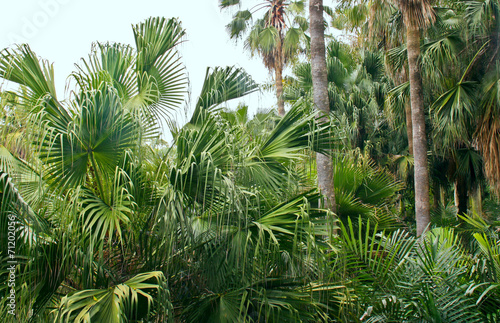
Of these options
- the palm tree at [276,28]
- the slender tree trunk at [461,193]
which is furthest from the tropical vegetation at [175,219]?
the palm tree at [276,28]

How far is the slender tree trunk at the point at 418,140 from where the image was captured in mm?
7629

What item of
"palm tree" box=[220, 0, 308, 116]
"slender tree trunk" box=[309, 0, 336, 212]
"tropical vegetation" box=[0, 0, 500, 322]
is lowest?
"tropical vegetation" box=[0, 0, 500, 322]

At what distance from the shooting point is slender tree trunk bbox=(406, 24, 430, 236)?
763 centimetres

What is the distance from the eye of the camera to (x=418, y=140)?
7.84 m

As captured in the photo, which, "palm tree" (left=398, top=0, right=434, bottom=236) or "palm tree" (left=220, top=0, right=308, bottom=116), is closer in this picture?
"palm tree" (left=398, top=0, right=434, bottom=236)

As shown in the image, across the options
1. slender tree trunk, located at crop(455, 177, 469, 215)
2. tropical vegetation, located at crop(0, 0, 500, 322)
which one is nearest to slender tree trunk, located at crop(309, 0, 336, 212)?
tropical vegetation, located at crop(0, 0, 500, 322)

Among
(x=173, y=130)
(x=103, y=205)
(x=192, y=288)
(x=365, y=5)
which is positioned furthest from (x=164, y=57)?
(x=365, y=5)

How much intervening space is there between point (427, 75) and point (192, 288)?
6.72 m

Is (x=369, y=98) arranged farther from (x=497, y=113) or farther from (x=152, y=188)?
(x=152, y=188)

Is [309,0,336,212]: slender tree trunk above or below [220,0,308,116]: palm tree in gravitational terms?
below

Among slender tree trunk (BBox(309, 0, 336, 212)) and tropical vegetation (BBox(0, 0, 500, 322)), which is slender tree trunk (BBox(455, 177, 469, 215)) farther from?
tropical vegetation (BBox(0, 0, 500, 322))

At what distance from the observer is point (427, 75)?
8.09 metres

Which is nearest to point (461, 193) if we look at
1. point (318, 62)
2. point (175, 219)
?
point (318, 62)

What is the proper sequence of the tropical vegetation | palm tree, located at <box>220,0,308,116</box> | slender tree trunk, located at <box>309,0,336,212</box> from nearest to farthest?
the tropical vegetation, slender tree trunk, located at <box>309,0,336,212</box>, palm tree, located at <box>220,0,308,116</box>
